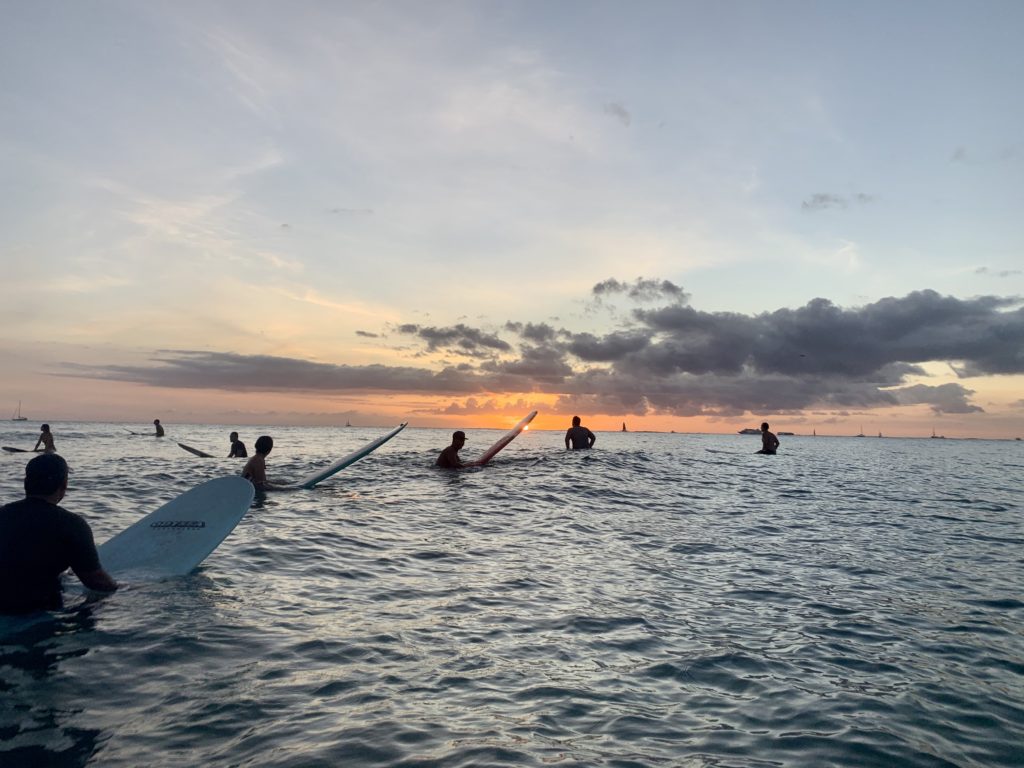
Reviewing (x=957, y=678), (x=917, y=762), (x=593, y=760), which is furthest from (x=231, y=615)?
(x=957, y=678)

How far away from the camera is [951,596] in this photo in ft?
29.6

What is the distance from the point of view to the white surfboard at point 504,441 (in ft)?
91.3

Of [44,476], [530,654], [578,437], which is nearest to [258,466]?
[44,476]

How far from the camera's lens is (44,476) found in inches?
239

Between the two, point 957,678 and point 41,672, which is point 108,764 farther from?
point 957,678

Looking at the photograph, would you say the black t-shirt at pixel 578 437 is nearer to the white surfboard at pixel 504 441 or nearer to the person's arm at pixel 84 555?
the white surfboard at pixel 504 441

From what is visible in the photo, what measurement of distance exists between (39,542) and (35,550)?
0.33 ft

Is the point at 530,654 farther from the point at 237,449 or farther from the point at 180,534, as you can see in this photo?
the point at 237,449

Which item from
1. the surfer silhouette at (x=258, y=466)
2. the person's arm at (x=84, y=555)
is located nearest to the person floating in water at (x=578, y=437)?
the surfer silhouette at (x=258, y=466)

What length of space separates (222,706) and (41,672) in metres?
1.81

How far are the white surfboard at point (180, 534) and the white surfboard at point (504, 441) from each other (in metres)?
17.0

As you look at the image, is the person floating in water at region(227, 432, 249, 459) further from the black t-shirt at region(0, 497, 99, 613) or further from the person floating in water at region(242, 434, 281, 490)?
the black t-shirt at region(0, 497, 99, 613)

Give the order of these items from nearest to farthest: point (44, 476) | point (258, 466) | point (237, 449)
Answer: point (44, 476) → point (258, 466) → point (237, 449)

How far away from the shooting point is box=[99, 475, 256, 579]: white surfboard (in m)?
8.69
